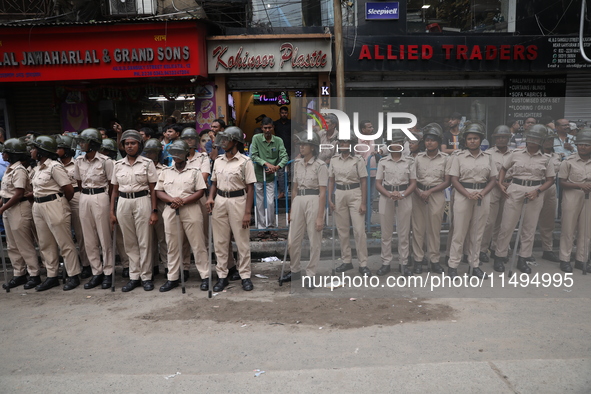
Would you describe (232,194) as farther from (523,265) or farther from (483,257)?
(523,265)

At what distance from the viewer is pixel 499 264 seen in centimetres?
668

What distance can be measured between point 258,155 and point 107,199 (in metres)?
2.61

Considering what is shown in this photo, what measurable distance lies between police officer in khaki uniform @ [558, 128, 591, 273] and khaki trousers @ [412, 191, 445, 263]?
186 cm

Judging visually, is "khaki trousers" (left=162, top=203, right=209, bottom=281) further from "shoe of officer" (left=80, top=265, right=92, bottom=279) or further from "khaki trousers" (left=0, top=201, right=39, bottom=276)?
"khaki trousers" (left=0, top=201, right=39, bottom=276)

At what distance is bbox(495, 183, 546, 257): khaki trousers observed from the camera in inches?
261

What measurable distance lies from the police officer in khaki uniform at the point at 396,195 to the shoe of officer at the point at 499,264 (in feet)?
4.29

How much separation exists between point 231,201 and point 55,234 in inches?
99.3

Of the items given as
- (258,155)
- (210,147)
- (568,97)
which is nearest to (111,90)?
(210,147)

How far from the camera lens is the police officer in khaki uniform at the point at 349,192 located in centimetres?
634

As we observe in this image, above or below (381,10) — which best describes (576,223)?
below

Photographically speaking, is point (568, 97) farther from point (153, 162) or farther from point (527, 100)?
point (153, 162)

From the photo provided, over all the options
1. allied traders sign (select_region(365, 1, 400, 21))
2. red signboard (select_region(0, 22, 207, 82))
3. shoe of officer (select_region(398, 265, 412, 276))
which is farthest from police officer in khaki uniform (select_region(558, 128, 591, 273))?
red signboard (select_region(0, 22, 207, 82))

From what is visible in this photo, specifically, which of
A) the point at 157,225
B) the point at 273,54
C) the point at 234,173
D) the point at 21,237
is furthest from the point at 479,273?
the point at 273,54

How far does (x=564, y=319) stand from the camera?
4.83 m
